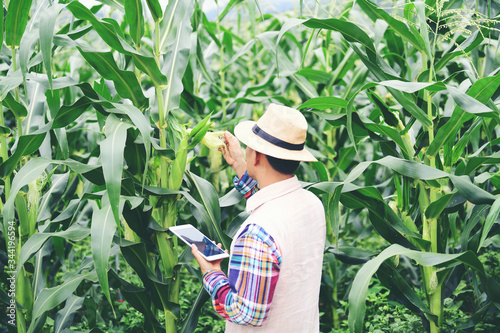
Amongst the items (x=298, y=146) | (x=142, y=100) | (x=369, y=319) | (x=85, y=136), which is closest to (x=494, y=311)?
(x=369, y=319)

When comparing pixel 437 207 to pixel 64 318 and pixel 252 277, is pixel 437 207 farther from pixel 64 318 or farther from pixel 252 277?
pixel 64 318

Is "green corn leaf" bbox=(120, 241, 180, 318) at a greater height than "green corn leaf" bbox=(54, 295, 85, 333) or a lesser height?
greater

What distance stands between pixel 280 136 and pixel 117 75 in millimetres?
664

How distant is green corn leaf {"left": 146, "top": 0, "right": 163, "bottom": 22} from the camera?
1.71 metres

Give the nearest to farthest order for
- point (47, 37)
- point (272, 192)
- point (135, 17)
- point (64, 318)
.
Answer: point (272, 192)
point (47, 37)
point (135, 17)
point (64, 318)

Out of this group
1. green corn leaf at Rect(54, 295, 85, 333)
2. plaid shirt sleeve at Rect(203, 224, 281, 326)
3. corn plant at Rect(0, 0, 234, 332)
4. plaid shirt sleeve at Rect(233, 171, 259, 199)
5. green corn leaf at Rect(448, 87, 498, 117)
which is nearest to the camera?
plaid shirt sleeve at Rect(203, 224, 281, 326)

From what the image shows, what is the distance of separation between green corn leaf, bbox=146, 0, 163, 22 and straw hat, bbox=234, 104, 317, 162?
2.13 feet

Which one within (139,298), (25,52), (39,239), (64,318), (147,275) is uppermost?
(25,52)

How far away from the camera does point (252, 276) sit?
1.25 meters

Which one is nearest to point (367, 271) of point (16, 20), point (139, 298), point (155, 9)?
point (139, 298)

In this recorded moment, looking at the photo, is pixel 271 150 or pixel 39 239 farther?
pixel 39 239

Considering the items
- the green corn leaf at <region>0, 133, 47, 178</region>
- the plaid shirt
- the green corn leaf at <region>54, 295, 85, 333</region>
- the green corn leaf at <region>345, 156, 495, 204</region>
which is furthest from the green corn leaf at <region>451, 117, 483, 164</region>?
the green corn leaf at <region>54, 295, 85, 333</region>

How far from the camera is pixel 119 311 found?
8.64 feet

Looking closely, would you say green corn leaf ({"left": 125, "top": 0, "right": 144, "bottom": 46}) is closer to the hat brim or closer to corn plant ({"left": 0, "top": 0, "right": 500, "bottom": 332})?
corn plant ({"left": 0, "top": 0, "right": 500, "bottom": 332})
